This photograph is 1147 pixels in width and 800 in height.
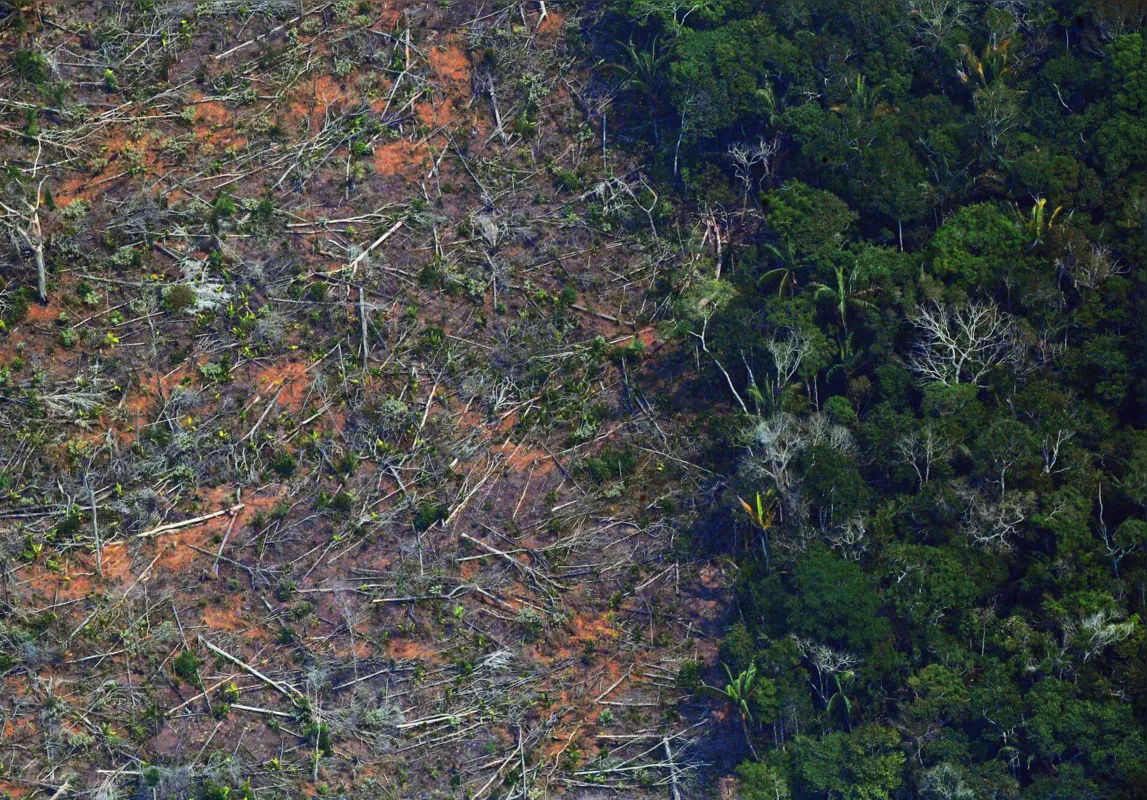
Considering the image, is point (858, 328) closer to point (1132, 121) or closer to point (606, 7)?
point (1132, 121)

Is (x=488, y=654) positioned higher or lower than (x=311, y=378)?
lower

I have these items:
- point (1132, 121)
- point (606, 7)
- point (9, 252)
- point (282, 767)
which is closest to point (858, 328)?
point (1132, 121)

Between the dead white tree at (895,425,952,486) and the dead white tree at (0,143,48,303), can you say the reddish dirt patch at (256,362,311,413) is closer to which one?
the dead white tree at (0,143,48,303)

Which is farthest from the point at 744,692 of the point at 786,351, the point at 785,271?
the point at 785,271

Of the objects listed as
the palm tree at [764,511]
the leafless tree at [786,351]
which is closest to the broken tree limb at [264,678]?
the palm tree at [764,511]

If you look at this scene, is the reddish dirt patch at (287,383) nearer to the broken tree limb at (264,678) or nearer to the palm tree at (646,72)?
the broken tree limb at (264,678)

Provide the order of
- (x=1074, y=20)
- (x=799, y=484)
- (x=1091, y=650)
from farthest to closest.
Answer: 1. (x=1074, y=20)
2. (x=799, y=484)
3. (x=1091, y=650)
